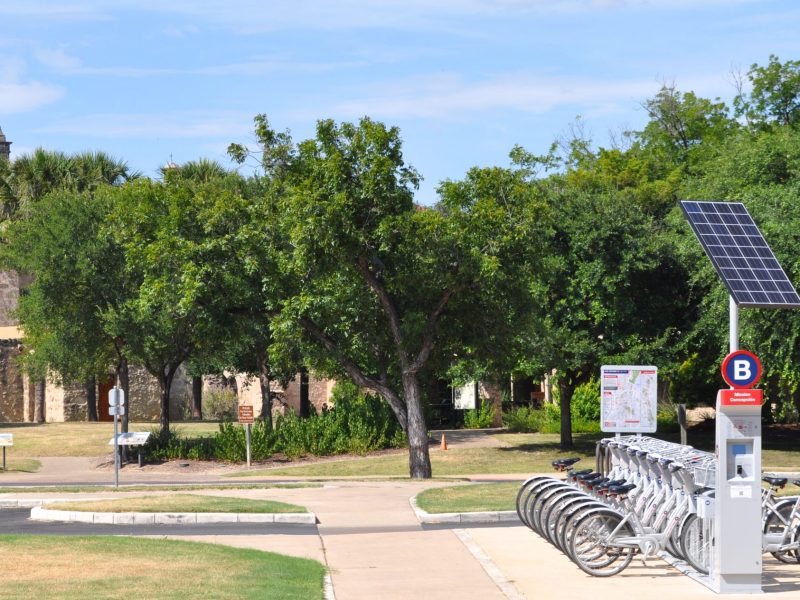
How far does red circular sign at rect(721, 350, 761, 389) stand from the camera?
36.0 ft

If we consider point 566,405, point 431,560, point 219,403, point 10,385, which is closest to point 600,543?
point 431,560

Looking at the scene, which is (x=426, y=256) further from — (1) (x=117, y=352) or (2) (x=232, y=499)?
(1) (x=117, y=352)

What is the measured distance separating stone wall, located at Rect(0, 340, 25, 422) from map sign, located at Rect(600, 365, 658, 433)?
33.5 meters

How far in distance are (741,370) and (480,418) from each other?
34.3 metres

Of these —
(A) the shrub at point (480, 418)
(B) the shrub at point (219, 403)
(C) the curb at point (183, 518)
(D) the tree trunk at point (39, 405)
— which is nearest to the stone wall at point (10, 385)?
(D) the tree trunk at point (39, 405)

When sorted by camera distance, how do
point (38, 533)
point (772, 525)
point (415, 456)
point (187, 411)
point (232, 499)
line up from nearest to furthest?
point (772, 525) → point (38, 533) → point (232, 499) → point (415, 456) → point (187, 411)

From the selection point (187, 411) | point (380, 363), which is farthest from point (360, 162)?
point (187, 411)

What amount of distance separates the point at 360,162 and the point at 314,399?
26711mm

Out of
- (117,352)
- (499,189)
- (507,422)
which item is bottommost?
(507,422)

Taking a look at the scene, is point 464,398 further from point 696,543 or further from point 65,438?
point 696,543

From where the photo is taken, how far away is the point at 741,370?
1100cm

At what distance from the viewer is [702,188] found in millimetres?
35625

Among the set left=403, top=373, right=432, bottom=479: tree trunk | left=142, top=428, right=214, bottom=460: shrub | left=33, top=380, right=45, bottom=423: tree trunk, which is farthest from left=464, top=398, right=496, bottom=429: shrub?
left=403, top=373, right=432, bottom=479: tree trunk

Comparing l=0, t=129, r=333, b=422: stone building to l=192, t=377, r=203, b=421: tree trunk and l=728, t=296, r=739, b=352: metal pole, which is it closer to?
l=192, t=377, r=203, b=421: tree trunk
